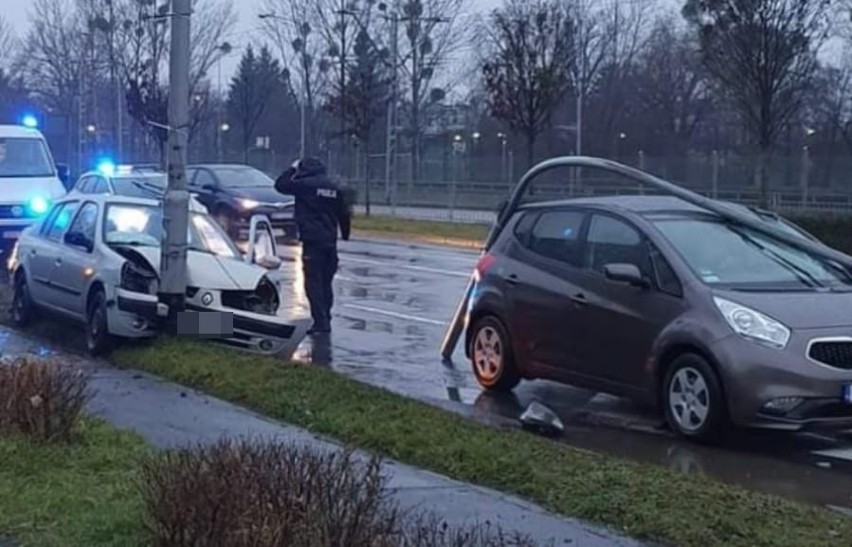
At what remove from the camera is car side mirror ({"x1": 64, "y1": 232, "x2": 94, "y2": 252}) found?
1414 cm

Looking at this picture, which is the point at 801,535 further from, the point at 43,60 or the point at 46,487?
the point at 43,60

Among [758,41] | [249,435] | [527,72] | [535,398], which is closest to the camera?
[249,435]

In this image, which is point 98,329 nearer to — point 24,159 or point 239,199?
point 24,159

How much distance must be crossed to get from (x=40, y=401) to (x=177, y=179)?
5.15 m

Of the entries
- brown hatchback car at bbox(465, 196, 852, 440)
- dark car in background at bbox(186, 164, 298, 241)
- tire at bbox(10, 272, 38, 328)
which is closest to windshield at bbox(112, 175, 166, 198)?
dark car in background at bbox(186, 164, 298, 241)

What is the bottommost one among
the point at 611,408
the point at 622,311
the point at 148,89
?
the point at 611,408

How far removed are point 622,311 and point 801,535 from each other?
3805mm

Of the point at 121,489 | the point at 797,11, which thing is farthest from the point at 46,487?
the point at 797,11

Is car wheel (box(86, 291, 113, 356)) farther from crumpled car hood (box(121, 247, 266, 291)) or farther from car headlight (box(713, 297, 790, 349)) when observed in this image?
car headlight (box(713, 297, 790, 349))

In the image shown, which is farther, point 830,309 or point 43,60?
point 43,60

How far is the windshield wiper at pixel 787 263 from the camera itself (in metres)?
10.2

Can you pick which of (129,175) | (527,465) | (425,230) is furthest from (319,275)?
(425,230)

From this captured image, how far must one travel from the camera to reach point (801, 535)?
6.70 metres

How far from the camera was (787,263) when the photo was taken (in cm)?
1040
